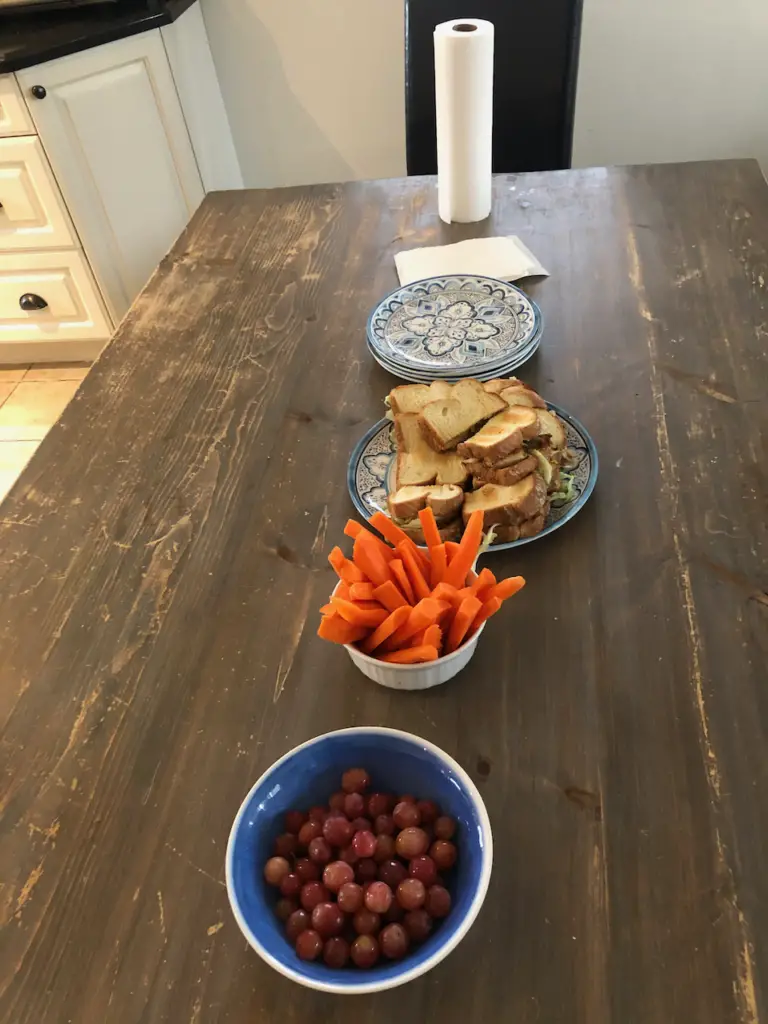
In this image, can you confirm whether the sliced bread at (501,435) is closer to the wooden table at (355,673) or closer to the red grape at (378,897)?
the wooden table at (355,673)

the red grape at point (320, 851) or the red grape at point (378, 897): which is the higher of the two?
the red grape at point (378, 897)

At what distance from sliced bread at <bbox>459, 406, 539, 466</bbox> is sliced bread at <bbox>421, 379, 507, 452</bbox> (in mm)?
11

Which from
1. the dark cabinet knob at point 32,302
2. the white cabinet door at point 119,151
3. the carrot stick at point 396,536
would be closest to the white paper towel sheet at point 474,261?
the carrot stick at point 396,536

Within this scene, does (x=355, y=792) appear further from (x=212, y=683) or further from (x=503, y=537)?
(x=503, y=537)

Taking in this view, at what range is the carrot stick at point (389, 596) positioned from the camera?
0.61 meters

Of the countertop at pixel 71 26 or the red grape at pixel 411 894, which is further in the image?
the countertop at pixel 71 26

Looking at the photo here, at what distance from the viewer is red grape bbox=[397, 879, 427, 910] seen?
484 millimetres

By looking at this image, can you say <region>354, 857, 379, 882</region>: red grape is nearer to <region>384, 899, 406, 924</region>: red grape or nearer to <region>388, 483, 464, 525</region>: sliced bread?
<region>384, 899, 406, 924</region>: red grape

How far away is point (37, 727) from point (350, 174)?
2135 millimetres

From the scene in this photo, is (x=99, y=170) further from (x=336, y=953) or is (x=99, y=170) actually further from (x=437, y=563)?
(x=336, y=953)

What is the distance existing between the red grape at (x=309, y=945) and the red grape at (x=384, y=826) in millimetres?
77

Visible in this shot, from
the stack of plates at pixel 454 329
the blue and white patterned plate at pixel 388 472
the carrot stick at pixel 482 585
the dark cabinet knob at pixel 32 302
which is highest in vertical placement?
the carrot stick at pixel 482 585

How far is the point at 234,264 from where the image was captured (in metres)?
1.27

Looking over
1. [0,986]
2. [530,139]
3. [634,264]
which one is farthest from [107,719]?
[530,139]
